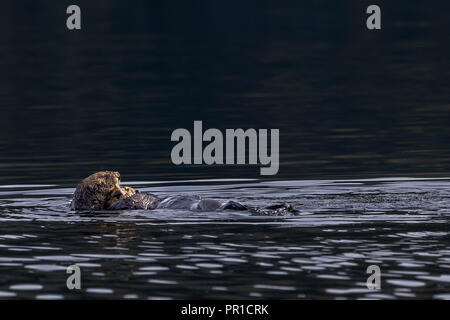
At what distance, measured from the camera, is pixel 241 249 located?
1209cm

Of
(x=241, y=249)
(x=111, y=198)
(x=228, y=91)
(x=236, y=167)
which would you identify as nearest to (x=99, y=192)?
(x=111, y=198)

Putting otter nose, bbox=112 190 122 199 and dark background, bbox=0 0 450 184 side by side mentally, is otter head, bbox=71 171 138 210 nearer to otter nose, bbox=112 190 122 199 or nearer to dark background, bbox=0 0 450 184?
otter nose, bbox=112 190 122 199

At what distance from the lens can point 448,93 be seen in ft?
109

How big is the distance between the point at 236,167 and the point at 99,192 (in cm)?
596

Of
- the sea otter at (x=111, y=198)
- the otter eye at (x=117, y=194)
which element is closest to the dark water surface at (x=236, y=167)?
the sea otter at (x=111, y=198)

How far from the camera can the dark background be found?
2147 centimetres

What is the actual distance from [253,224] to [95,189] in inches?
116

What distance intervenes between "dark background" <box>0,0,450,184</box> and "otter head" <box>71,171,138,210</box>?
3.76 m

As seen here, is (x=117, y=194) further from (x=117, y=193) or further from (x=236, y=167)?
(x=236, y=167)

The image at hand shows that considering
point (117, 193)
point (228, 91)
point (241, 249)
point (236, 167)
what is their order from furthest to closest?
point (228, 91) < point (236, 167) < point (117, 193) < point (241, 249)


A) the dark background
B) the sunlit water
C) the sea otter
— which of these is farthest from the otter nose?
the dark background

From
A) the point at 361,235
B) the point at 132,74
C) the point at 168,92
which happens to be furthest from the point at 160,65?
the point at 361,235

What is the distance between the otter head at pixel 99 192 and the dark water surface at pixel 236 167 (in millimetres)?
391
